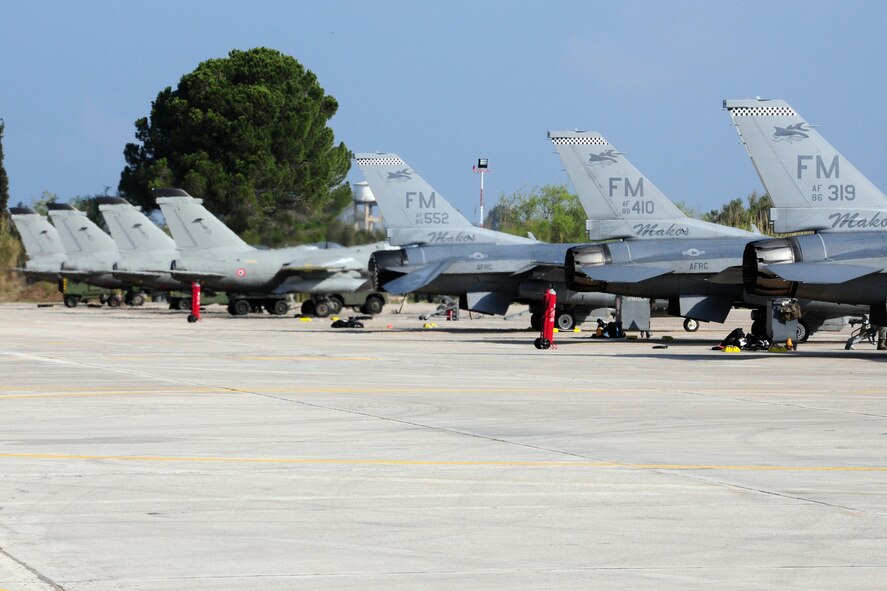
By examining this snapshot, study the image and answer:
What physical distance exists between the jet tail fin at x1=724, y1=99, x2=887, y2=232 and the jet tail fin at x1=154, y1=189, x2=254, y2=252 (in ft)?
104

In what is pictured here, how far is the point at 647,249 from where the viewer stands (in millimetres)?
30969

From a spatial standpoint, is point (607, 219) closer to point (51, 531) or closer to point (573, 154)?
point (573, 154)

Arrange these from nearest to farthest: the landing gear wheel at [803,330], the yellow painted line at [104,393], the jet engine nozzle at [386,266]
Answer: the yellow painted line at [104,393]
the landing gear wheel at [803,330]
the jet engine nozzle at [386,266]

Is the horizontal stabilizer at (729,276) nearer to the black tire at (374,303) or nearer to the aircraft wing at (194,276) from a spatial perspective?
the black tire at (374,303)

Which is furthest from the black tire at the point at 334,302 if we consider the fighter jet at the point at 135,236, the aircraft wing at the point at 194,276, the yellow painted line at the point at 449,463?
the yellow painted line at the point at 449,463

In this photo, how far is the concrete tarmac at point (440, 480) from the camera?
6.79m

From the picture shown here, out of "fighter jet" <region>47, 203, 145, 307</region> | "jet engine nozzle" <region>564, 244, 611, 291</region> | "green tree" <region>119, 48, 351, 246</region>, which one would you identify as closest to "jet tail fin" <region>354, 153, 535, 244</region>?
"jet engine nozzle" <region>564, 244, 611, 291</region>

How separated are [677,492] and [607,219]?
23503 mm

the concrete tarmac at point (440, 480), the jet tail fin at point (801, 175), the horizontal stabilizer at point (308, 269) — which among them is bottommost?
the concrete tarmac at point (440, 480)

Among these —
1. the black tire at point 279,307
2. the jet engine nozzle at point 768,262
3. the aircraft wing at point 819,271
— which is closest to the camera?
the aircraft wing at point 819,271

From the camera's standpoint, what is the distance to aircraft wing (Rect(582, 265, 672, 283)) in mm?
29812

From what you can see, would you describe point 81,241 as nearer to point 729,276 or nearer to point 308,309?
point 308,309

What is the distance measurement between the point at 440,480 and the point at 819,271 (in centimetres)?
1614

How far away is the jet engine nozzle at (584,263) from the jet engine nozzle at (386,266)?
8.93 metres
